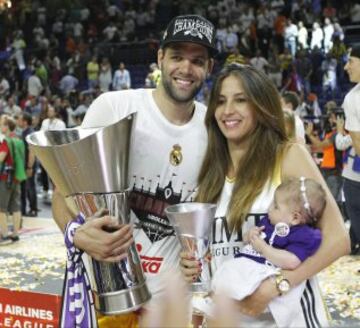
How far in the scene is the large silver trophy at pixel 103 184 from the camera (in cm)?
213

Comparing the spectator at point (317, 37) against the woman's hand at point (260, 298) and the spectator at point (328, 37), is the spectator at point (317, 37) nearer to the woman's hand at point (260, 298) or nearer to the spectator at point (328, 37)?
the spectator at point (328, 37)

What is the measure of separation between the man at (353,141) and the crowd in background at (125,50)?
3877 millimetres

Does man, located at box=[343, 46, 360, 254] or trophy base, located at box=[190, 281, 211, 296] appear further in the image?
man, located at box=[343, 46, 360, 254]

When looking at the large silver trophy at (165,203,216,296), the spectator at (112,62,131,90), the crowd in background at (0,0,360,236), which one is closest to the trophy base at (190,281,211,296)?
the large silver trophy at (165,203,216,296)

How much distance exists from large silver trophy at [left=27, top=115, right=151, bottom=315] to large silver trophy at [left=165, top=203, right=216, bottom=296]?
21 centimetres

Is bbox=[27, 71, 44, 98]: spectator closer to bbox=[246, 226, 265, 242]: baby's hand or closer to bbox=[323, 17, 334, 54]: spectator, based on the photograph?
bbox=[323, 17, 334, 54]: spectator

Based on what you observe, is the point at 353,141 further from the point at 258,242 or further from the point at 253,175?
the point at 258,242

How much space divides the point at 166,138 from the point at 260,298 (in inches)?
29.7

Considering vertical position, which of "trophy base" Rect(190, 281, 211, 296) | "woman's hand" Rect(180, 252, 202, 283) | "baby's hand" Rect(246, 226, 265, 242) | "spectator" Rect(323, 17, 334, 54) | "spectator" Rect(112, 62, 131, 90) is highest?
"spectator" Rect(323, 17, 334, 54)

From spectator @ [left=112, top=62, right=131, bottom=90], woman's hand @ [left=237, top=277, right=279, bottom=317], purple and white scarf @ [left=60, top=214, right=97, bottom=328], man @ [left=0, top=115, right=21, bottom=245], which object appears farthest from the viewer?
spectator @ [left=112, top=62, right=131, bottom=90]

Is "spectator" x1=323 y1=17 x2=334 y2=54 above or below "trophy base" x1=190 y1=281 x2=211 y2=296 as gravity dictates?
above

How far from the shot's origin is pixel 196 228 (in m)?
2.04

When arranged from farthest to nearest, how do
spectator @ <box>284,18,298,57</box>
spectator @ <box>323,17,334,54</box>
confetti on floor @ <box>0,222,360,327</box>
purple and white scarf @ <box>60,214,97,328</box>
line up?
spectator @ <box>284,18,298,57</box> → spectator @ <box>323,17,334,54</box> → confetti on floor @ <box>0,222,360,327</box> → purple and white scarf @ <box>60,214,97,328</box>

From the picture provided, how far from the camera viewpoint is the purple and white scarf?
2264mm
